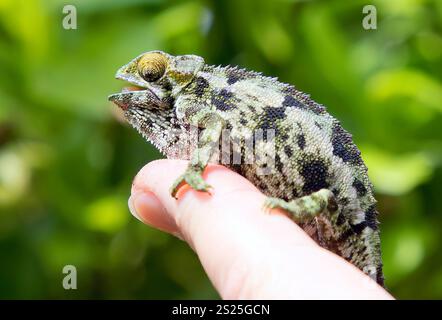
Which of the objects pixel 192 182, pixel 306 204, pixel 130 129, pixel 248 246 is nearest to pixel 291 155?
pixel 306 204

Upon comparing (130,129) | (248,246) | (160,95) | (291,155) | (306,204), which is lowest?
(248,246)

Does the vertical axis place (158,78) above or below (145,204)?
above

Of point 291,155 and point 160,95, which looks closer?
point 291,155

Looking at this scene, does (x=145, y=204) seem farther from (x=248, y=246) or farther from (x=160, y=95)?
(x=248, y=246)

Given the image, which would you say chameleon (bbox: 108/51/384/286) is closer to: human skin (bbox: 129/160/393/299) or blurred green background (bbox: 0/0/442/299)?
human skin (bbox: 129/160/393/299)

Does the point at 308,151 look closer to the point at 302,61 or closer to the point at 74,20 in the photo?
the point at 302,61

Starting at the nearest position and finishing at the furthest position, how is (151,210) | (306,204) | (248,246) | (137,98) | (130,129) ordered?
(248,246) < (306,204) < (151,210) < (137,98) < (130,129)

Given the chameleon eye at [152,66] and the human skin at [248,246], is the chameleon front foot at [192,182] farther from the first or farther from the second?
the chameleon eye at [152,66]
